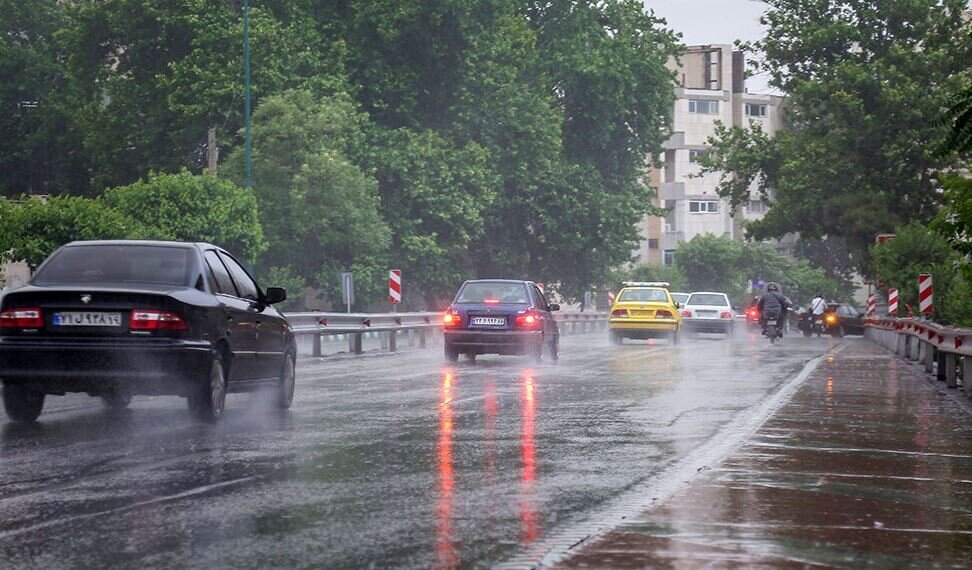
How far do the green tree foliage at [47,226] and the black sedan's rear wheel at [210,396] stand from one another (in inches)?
958

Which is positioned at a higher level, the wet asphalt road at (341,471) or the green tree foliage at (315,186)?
the green tree foliage at (315,186)

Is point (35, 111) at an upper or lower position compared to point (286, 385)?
upper

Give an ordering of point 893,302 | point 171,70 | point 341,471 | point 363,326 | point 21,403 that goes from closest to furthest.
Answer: point 341,471 < point 21,403 < point 363,326 < point 893,302 < point 171,70

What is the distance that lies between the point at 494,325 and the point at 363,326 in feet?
20.0

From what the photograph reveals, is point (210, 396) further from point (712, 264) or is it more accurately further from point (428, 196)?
point (712, 264)

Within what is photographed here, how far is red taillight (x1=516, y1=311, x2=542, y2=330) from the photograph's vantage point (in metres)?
29.5

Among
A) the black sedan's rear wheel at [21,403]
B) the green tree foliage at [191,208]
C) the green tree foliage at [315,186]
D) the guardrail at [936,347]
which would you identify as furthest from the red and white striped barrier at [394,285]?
the black sedan's rear wheel at [21,403]

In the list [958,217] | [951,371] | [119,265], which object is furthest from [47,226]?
[119,265]

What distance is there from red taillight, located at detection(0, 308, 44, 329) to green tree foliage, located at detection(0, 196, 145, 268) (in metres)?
24.5

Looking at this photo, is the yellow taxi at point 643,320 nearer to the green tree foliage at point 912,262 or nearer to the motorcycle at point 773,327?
the motorcycle at point 773,327

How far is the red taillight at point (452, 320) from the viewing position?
29.5 metres

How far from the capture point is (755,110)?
14175 centimetres

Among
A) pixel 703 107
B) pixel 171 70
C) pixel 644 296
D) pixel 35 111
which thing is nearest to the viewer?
pixel 644 296

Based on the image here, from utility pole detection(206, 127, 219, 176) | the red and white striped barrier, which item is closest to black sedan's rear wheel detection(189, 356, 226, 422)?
the red and white striped barrier
